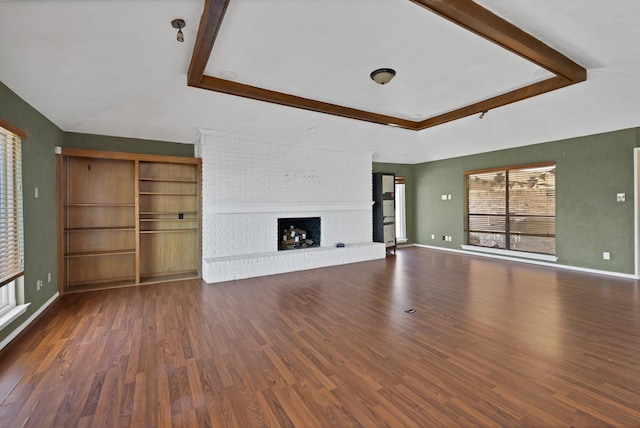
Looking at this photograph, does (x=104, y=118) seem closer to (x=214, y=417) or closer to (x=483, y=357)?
(x=214, y=417)

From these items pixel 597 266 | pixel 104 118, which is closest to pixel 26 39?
pixel 104 118

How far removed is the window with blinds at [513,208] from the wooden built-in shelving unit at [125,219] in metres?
6.47

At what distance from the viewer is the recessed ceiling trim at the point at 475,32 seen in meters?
2.32

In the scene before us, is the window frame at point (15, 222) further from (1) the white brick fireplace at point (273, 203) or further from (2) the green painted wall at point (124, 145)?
(1) the white brick fireplace at point (273, 203)

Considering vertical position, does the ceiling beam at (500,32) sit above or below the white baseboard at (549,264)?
above

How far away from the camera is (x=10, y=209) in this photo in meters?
3.03

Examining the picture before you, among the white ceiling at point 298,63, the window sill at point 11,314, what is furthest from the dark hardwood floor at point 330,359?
the white ceiling at point 298,63

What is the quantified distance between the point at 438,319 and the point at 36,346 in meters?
4.01

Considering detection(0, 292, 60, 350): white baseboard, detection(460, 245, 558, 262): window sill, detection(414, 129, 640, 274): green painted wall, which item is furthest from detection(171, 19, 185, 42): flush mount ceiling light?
detection(460, 245, 558, 262): window sill

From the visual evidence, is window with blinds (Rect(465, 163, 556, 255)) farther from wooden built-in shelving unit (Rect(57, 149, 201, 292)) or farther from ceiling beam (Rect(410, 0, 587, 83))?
wooden built-in shelving unit (Rect(57, 149, 201, 292))

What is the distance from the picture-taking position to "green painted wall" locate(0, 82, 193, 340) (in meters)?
3.13

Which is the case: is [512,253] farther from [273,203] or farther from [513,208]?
[273,203]

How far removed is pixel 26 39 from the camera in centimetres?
240

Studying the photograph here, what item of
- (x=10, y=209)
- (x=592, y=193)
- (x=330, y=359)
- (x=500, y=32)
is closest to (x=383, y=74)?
(x=500, y=32)
